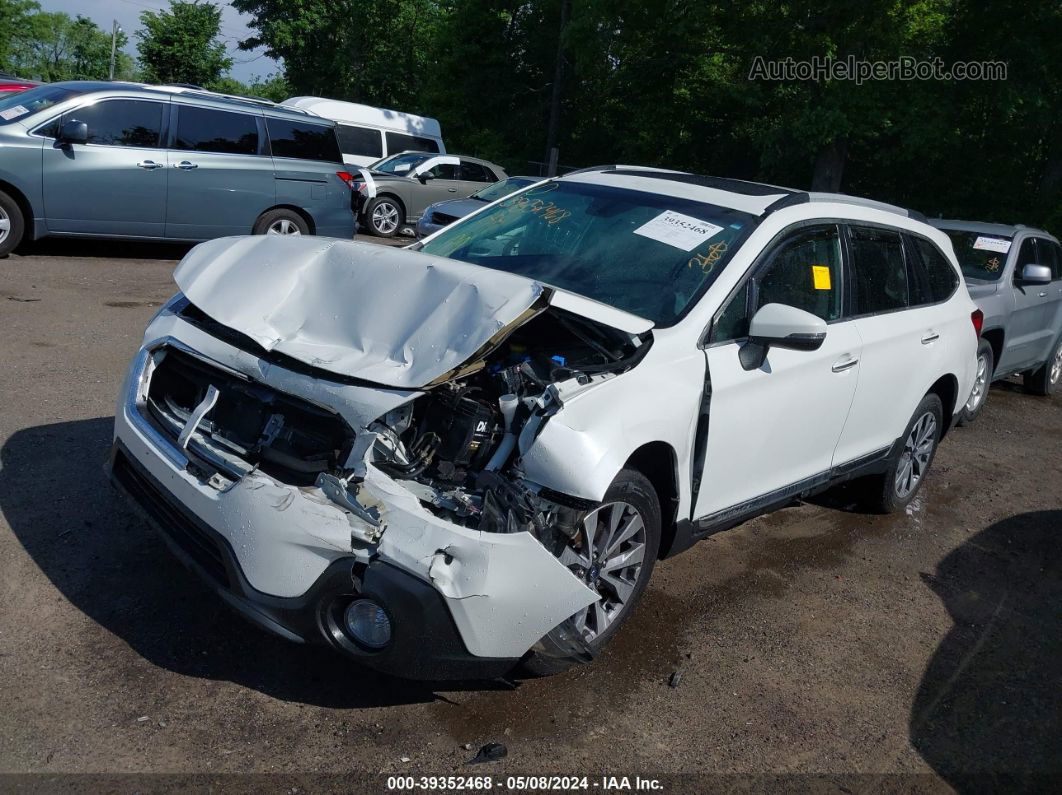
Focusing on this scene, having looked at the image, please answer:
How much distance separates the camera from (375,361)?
3414 mm

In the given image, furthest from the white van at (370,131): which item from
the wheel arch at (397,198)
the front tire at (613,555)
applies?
the front tire at (613,555)

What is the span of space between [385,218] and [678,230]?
520 inches

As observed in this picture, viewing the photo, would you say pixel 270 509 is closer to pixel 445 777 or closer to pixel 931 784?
pixel 445 777

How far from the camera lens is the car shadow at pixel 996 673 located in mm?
3664

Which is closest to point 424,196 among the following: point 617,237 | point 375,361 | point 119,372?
point 119,372

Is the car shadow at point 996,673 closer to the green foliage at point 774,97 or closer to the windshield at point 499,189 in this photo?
the windshield at point 499,189

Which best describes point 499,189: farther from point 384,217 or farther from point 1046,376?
point 1046,376

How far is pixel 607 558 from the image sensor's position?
3.78m

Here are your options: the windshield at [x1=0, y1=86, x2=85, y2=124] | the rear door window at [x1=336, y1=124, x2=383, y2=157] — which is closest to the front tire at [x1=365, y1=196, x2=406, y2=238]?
the rear door window at [x1=336, y1=124, x2=383, y2=157]

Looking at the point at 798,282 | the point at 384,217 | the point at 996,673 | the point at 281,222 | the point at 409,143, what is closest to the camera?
the point at 996,673

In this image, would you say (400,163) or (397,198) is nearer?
(397,198)

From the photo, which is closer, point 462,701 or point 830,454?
point 462,701

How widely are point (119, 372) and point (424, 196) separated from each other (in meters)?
11.3

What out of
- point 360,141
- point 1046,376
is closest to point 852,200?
point 1046,376
